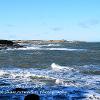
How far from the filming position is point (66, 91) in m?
18.3

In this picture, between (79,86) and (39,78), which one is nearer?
(79,86)

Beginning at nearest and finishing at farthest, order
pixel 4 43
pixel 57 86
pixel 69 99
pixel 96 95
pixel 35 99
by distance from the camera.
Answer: pixel 35 99
pixel 69 99
pixel 96 95
pixel 57 86
pixel 4 43

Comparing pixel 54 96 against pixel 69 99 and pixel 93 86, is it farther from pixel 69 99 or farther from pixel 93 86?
pixel 93 86

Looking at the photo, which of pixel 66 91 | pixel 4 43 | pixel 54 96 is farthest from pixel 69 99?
pixel 4 43

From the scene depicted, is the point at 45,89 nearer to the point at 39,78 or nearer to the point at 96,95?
the point at 96,95

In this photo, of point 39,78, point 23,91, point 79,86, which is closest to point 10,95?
point 23,91

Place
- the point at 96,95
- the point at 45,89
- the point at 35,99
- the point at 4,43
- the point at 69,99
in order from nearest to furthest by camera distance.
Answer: the point at 35,99 → the point at 69,99 → the point at 96,95 → the point at 45,89 → the point at 4,43

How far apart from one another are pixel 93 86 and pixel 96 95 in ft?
10.9

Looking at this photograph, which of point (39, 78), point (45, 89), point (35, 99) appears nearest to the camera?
point (35, 99)

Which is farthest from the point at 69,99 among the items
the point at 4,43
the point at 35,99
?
the point at 4,43

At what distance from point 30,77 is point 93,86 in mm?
6017

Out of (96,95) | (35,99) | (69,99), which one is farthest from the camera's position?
(96,95)

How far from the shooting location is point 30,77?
2503 cm

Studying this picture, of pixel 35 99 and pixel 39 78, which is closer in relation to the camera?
pixel 35 99
